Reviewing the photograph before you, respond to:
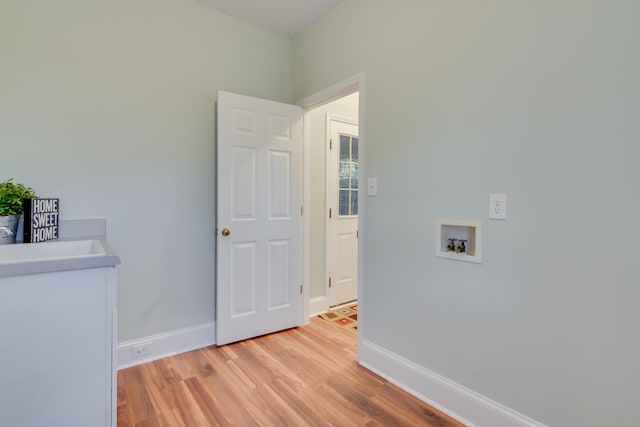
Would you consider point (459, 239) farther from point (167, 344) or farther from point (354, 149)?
point (167, 344)

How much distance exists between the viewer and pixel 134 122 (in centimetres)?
223

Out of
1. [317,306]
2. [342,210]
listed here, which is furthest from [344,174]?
[317,306]

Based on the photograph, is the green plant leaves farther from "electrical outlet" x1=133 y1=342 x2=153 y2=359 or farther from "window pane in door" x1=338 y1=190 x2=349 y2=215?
"window pane in door" x1=338 y1=190 x2=349 y2=215

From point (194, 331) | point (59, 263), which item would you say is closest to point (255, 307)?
point (194, 331)

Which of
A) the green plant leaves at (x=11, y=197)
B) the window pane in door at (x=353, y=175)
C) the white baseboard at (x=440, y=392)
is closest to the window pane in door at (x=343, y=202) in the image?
the window pane in door at (x=353, y=175)

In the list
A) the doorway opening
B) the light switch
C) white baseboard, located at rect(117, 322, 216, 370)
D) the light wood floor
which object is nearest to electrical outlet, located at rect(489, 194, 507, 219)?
the light switch

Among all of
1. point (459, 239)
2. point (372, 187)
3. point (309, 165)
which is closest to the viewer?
point (459, 239)

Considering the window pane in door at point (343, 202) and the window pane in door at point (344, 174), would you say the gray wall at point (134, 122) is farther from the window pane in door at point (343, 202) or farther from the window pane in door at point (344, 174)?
the window pane in door at point (343, 202)

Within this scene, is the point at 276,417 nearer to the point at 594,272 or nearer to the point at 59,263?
the point at 59,263

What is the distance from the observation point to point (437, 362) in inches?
72.1

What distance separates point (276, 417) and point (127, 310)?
130cm

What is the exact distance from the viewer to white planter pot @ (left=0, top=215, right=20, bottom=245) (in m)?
1.64

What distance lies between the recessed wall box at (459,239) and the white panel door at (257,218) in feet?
4.57

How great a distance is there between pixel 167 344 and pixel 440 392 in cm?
191
